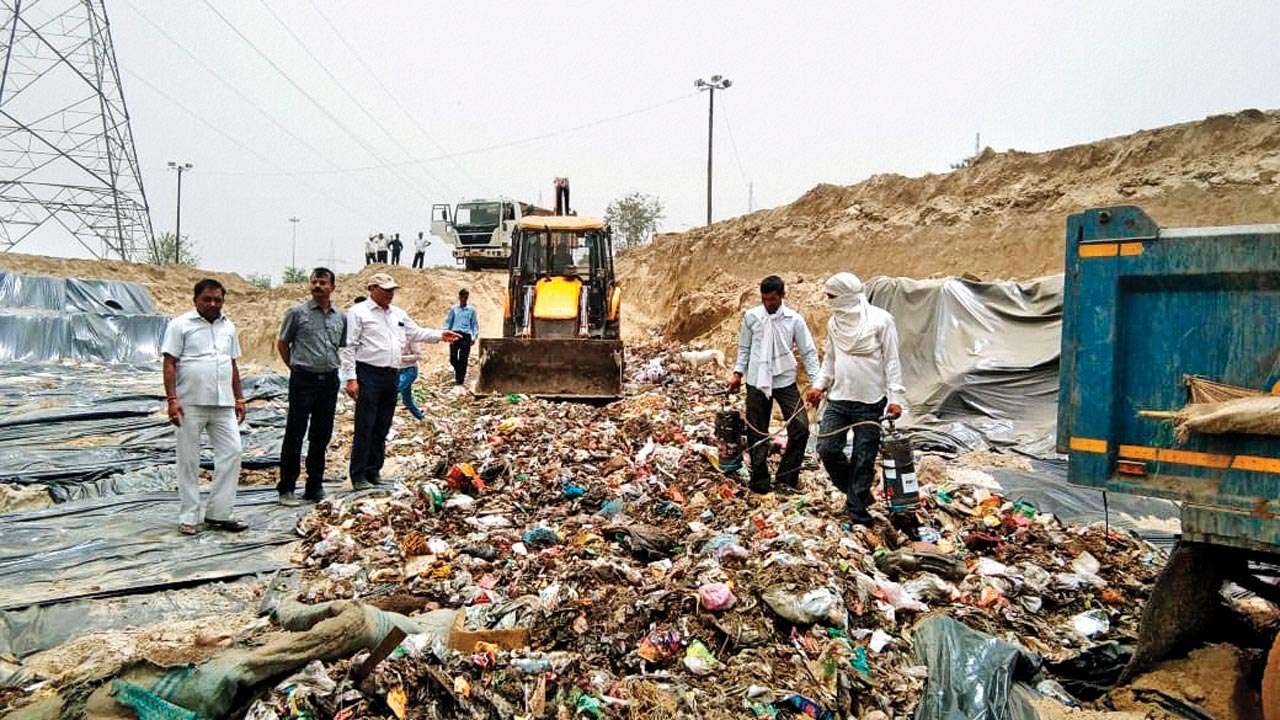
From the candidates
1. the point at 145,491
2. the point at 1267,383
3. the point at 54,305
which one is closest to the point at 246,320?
the point at 54,305

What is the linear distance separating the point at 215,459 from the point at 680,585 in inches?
118

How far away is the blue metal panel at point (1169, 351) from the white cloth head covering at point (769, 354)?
2501 mm

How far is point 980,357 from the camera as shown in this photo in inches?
328

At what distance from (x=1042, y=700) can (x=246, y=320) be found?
2210 centimetres

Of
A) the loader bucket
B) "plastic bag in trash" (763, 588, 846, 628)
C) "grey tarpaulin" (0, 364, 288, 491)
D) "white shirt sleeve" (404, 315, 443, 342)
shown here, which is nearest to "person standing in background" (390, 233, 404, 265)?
"grey tarpaulin" (0, 364, 288, 491)

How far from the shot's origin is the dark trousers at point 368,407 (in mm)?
5457

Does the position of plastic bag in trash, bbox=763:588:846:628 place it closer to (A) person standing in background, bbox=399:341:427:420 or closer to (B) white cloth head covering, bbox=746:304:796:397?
(B) white cloth head covering, bbox=746:304:796:397

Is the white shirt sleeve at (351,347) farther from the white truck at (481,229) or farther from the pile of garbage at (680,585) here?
the white truck at (481,229)

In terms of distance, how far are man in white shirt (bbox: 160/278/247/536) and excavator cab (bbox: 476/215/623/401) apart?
14.9ft

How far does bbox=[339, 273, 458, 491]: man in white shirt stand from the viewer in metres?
5.39

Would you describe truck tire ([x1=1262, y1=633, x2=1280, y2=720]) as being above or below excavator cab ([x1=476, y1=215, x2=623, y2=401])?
below

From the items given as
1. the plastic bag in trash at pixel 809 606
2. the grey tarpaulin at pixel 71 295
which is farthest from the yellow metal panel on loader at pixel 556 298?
the grey tarpaulin at pixel 71 295

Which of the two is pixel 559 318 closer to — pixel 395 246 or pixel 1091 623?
pixel 1091 623

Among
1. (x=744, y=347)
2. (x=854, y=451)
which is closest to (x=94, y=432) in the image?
(x=744, y=347)
